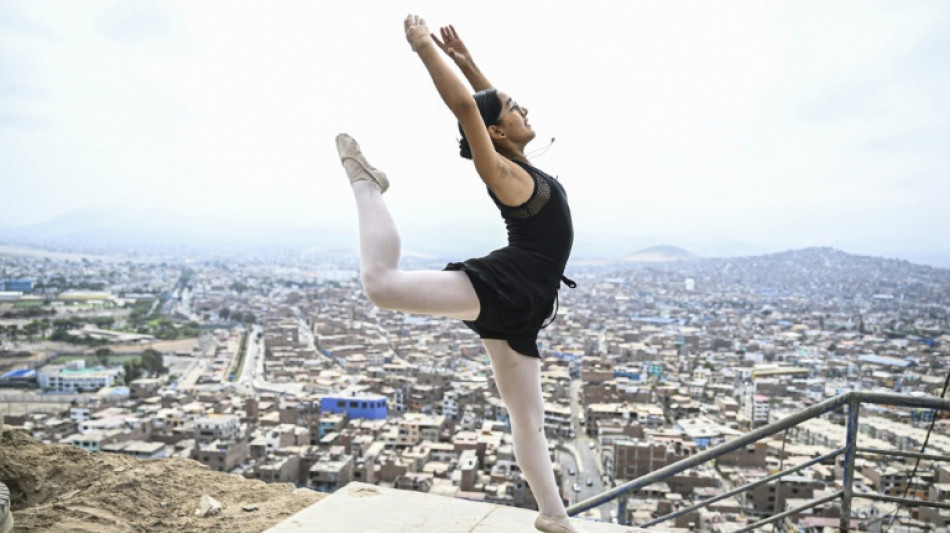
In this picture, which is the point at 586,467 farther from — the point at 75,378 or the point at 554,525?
the point at 75,378

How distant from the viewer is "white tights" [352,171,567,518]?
1.18m

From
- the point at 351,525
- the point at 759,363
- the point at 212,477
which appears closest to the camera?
the point at 351,525

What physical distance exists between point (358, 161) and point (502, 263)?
339mm

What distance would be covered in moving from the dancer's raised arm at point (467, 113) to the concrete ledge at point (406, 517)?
870mm

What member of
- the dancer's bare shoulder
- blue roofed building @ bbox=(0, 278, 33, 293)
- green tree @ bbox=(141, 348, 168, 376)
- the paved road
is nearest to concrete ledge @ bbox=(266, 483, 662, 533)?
the dancer's bare shoulder

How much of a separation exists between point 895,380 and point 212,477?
58.4 ft

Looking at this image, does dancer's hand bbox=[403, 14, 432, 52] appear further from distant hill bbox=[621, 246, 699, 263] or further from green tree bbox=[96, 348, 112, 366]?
distant hill bbox=[621, 246, 699, 263]

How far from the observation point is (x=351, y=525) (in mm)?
1663

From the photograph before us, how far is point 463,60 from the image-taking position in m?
1.48

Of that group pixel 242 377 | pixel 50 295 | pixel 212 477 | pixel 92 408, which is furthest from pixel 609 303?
pixel 212 477

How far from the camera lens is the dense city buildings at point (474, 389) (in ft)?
A: 37.0

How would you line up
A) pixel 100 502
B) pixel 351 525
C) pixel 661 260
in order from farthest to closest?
pixel 661 260 → pixel 100 502 → pixel 351 525

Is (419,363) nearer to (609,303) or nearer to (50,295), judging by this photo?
(50,295)

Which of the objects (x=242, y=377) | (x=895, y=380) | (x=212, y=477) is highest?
(x=212, y=477)
